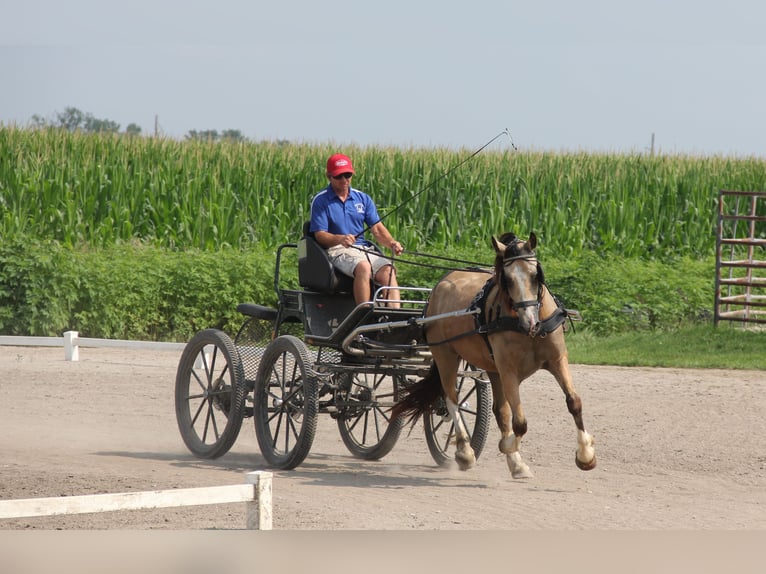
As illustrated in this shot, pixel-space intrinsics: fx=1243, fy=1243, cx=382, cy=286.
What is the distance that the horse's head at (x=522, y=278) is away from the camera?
7859 mm

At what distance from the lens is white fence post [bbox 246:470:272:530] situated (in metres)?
6.13

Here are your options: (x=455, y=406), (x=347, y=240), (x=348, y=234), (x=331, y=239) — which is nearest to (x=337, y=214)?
(x=348, y=234)

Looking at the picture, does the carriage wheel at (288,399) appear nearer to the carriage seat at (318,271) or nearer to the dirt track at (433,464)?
the dirt track at (433,464)

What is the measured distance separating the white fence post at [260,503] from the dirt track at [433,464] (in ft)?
1.88

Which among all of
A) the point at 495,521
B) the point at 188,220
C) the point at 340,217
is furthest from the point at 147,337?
the point at 495,521

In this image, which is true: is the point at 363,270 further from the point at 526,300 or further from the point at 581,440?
the point at 581,440

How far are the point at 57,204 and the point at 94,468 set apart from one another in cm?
1265

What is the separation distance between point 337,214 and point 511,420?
2.07 m

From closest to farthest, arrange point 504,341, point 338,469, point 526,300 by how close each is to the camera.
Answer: point 526,300
point 504,341
point 338,469

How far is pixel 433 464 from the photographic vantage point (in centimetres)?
995

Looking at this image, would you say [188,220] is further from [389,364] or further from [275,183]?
[389,364]

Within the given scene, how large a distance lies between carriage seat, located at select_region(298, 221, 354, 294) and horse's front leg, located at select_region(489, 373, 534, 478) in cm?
138

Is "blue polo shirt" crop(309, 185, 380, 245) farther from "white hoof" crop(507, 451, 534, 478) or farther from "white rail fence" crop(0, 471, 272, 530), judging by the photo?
"white rail fence" crop(0, 471, 272, 530)

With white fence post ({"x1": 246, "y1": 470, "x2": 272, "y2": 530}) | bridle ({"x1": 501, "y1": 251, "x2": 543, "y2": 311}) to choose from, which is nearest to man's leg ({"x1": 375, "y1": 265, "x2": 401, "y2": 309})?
bridle ({"x1": 501, "y1": 251, "x2": 543, "y2": 311})
